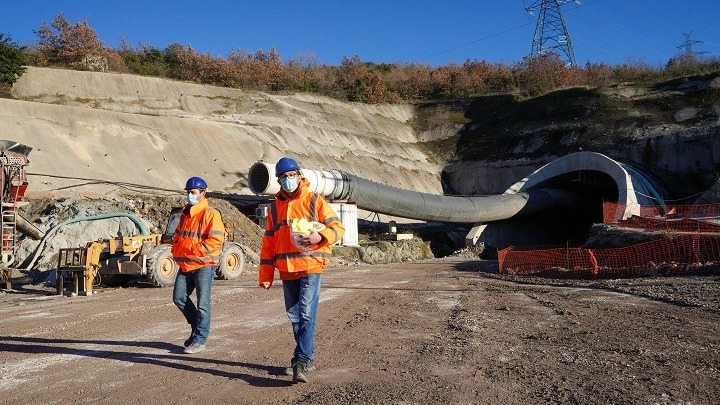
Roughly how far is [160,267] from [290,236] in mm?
9801

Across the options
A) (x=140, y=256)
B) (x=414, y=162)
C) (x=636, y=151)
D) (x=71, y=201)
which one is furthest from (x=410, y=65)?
(x=140, y=256)

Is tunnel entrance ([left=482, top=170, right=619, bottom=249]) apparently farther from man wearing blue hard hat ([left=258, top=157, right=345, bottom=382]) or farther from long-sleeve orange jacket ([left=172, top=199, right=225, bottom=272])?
man wearing blue hard hat ([left=258, top=157, right=345, bottom=382])

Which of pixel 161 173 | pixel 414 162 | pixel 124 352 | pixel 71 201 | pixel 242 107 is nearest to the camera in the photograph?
pixel 124 352

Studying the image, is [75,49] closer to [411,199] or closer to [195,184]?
[411,199]

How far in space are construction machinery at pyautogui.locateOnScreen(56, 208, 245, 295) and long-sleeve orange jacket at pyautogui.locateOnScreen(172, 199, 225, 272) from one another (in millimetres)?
7817

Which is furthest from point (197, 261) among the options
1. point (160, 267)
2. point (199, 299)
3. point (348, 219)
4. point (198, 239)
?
point (348, 219)

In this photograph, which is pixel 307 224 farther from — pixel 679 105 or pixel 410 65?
pixel 410 65

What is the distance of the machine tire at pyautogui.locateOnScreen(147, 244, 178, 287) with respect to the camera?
45.5ft

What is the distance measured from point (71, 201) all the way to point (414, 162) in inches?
1168

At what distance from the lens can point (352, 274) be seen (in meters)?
18.1

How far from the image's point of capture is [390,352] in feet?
20.8

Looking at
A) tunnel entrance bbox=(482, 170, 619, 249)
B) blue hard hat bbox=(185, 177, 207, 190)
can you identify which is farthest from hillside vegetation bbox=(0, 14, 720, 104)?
blue hard hat bbox=(185, 177, 207, 190)

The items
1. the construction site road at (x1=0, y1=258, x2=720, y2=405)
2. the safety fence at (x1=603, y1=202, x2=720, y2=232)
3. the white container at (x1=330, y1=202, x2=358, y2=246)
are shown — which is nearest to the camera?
the construction site road at (x1=0, y1=258, x2=720, y2=405)

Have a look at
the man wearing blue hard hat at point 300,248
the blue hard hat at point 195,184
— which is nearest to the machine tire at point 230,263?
the blue hard hat at point 195,184
